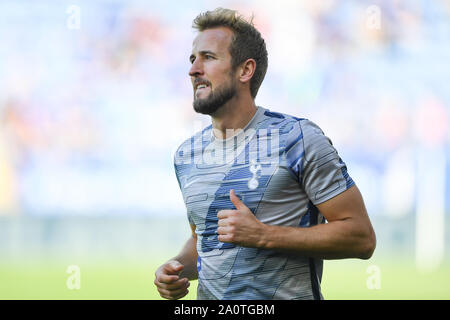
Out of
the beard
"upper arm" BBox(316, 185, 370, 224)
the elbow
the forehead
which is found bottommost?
the elbow

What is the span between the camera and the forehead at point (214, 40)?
2.05m

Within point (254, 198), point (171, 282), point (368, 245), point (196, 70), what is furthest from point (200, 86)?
point (368, 245)

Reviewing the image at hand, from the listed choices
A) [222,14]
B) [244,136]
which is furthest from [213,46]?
[244,136]

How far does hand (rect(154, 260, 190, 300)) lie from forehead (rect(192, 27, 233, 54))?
2.72ft

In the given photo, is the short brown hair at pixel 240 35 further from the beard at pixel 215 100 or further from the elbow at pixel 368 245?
the elbow at pixel 368 245

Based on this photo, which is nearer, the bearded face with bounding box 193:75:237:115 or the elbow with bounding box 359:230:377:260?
the elbow with bounding box 359:230:377:260

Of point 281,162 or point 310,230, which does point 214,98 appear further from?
point 310,230

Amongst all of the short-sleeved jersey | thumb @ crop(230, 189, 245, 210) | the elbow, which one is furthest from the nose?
the elbow

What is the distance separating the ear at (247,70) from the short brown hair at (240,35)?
18 millimetres

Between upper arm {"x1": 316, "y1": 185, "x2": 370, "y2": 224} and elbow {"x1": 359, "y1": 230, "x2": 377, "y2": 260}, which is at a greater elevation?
upper arm {"x1": 316, "y1": 185, "x2": 370, "y2": 224}

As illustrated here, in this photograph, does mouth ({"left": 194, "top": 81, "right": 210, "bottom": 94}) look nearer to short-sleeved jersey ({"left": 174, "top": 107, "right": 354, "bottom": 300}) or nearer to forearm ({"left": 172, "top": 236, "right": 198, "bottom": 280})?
short-sleeved jersey ({"left": 174, "top": 107, "right": 354, "bottom": 300})

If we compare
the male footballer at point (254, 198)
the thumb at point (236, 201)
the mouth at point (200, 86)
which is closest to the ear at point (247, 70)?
the male footballer at point (254, 198)

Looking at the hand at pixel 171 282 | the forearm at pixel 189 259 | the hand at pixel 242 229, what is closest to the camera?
the hand at pixel 242 229

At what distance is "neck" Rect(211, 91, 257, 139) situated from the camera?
6.63 ft
